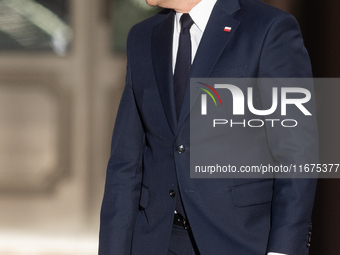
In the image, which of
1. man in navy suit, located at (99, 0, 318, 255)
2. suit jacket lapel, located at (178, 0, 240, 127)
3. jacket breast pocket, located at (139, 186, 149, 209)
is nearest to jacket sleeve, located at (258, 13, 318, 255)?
man in navy suit, located at (99, 0, 318, 255)

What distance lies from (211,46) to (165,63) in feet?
0.57

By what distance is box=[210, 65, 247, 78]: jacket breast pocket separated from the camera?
1.12 metres

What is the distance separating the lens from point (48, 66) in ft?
10.9

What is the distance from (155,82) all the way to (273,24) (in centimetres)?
40

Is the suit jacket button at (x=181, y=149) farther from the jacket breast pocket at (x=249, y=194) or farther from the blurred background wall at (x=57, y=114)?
the blurred background wall at (x=57, y=114)

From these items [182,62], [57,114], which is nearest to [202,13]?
[182,62]

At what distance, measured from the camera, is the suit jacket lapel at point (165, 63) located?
119cm

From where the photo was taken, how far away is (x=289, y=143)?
104 cm

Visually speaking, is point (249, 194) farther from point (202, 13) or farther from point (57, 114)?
point (57, 114)

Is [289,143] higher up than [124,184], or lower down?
higher up

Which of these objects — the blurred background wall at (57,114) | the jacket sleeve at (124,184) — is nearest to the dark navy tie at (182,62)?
the jacket sleeve at (124,184)

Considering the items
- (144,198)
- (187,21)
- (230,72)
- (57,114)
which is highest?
(187,21)

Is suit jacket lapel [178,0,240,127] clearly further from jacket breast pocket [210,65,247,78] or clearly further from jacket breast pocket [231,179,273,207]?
jacket breast pocket [231,179,273,207]

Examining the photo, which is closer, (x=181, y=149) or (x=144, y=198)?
(x=181, y=149)
